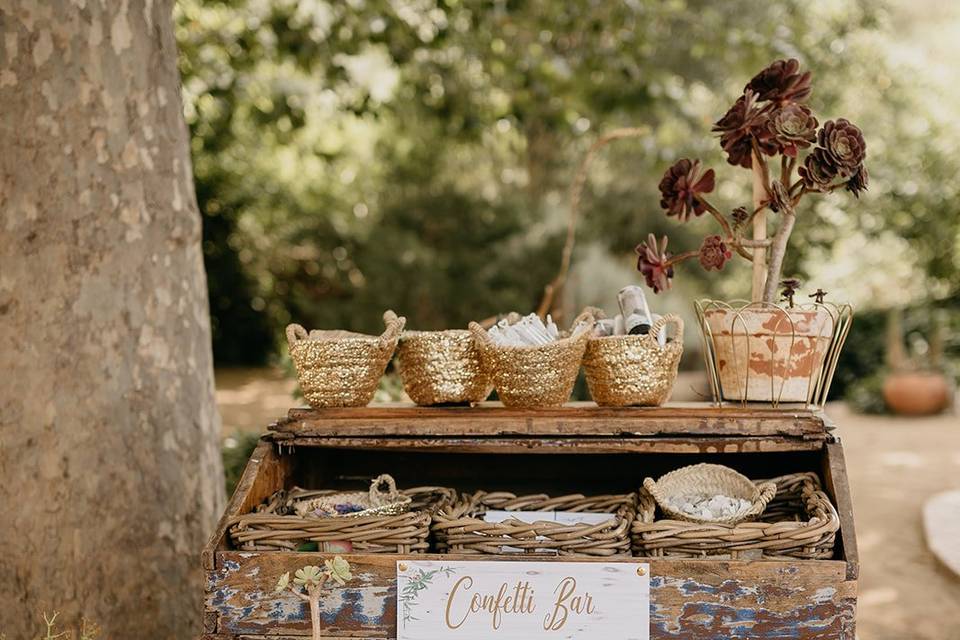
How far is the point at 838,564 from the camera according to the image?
1728 mm

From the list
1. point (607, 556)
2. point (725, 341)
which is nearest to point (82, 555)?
point (607, 556)

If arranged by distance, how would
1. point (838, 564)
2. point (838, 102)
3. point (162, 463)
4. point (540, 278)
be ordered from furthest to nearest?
1. point (838, 102)
2. point (540, 278)
3. point (162, 463)
4. point (838, 564)

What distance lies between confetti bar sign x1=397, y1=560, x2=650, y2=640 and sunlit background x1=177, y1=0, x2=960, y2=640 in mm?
3707

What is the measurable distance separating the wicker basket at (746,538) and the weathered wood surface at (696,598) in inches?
1.5

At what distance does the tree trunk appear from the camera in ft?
7.70

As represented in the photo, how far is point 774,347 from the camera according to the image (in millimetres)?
2018

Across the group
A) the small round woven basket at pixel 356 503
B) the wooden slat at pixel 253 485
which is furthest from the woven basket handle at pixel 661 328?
the wooden slat at pixel 253 485

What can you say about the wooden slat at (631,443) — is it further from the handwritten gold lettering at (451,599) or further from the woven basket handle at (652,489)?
the handwritten gold lettering at (451,599)

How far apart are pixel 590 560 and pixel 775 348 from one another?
61 cm

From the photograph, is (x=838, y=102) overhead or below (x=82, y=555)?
overhead

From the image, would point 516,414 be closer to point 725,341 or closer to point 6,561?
point 725,341

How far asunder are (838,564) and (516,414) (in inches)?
25.9

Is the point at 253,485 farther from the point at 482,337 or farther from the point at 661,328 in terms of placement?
the point at 661,328

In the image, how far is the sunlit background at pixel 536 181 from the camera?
537 cm
